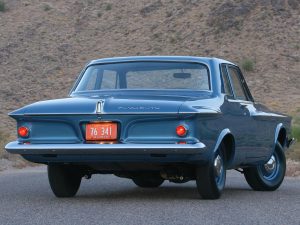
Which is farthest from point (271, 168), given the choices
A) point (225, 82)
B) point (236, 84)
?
point (225, 82)

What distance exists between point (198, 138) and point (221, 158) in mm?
951

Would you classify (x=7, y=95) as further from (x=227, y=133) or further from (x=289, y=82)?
(x=227, y=133)

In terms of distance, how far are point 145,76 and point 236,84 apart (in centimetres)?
135

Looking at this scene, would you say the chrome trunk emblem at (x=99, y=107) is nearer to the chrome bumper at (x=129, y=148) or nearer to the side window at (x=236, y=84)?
the chrome bumper at (x=129, y=148)

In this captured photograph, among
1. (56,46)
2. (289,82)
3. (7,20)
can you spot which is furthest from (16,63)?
(289,82)

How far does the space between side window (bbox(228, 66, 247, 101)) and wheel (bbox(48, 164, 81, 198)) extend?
2.26 m

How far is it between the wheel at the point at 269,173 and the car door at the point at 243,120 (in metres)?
0.52

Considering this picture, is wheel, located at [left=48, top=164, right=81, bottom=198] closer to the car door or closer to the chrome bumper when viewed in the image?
the chrome bumper

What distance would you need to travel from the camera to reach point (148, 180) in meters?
12.3

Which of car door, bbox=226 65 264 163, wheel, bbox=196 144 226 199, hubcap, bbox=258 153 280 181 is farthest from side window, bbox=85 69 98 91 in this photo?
hubcap, bbox=258 153 280 181

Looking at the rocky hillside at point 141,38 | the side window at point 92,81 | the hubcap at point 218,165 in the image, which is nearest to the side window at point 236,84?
the hubcap at point 218,165

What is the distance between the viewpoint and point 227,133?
10609 millimetres

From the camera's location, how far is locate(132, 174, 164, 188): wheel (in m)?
11.3

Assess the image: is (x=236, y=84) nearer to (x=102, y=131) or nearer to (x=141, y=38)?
(x=102, y=131)
